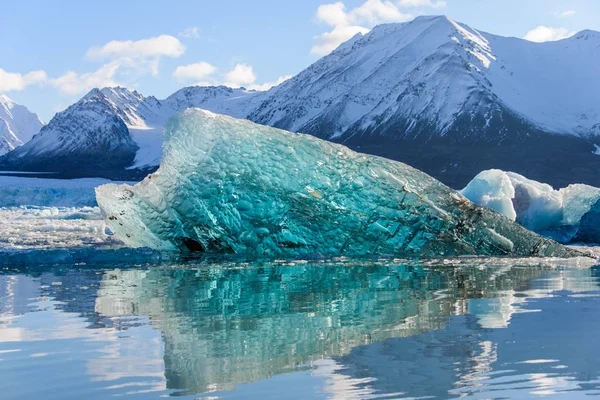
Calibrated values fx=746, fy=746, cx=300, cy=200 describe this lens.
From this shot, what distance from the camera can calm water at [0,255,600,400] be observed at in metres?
3.53

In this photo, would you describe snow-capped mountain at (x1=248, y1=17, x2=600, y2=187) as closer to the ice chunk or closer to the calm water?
the ice chunk

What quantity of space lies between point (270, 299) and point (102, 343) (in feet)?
6.67

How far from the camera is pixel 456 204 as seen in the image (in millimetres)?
10258

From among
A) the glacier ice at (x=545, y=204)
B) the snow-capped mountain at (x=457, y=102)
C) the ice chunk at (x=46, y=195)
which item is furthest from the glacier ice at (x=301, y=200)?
the snow-capped mountain at (x=457, y=102)

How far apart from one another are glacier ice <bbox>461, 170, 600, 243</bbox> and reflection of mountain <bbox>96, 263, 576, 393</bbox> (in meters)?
4.77

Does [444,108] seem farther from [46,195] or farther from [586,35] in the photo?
[46,195]

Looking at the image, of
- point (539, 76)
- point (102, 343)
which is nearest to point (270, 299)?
point (102, 343)

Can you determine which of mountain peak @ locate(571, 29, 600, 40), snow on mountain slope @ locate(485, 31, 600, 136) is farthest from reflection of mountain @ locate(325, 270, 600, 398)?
mountain peak @ locate(571, 29, 600, 40)

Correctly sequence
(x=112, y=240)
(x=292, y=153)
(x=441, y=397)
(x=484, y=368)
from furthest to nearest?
1. (x=112, y=240)
2. (x=292, y=153)
3. (x=484, y=368)
4. (x=441, y=397)

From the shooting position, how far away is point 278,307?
5891 mm

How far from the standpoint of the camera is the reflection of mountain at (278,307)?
160 inches

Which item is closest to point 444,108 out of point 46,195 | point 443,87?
point 443,87

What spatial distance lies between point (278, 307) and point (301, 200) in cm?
428

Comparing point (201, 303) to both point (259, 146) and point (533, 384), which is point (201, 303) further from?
point (259, 146)
